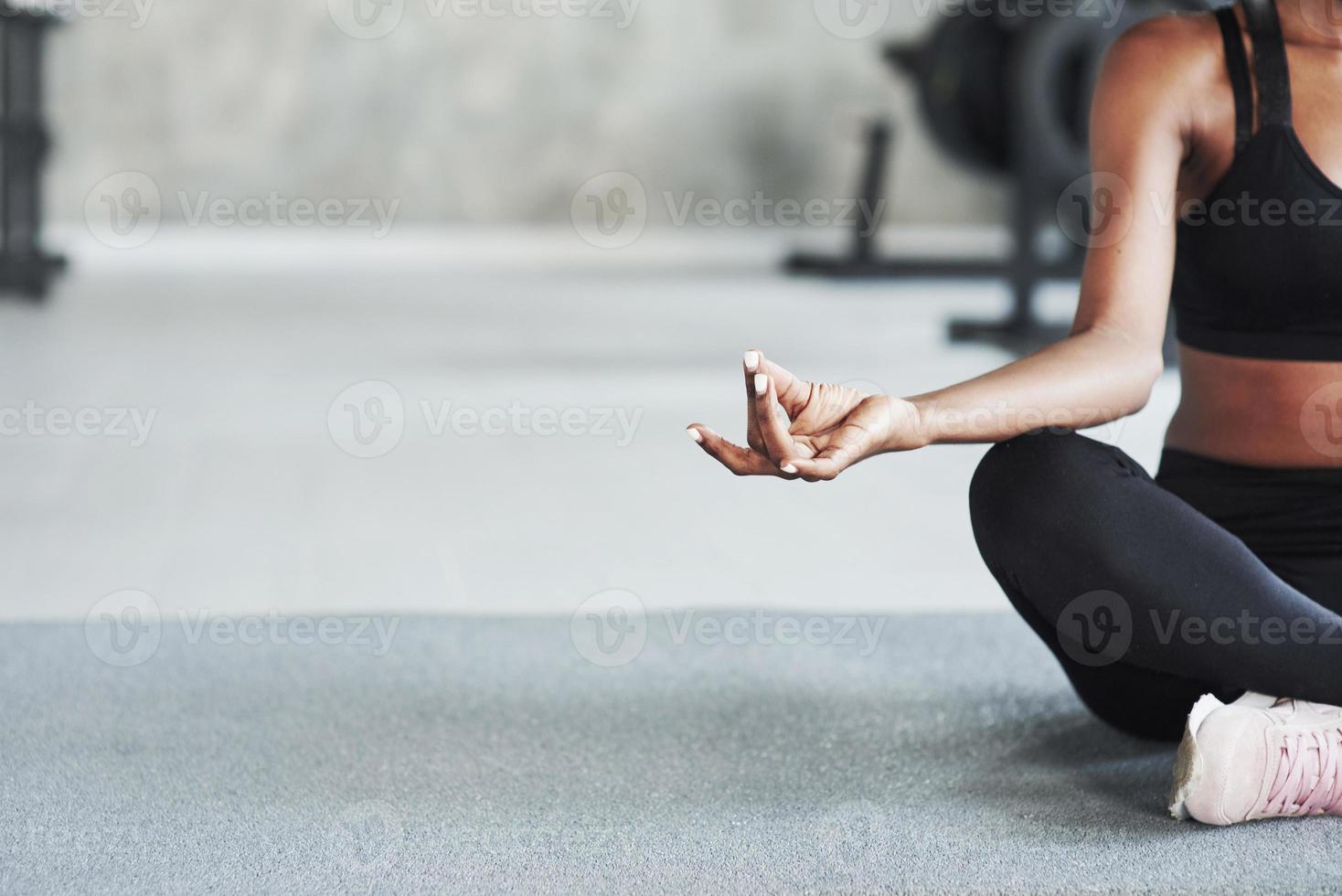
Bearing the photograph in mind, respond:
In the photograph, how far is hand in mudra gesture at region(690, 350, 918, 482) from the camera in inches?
35.8

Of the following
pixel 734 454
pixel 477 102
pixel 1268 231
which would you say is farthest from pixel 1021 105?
pixel 477 102

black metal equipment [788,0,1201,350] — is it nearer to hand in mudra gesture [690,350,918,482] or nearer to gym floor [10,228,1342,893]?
gym floor [10,228,1342,893]

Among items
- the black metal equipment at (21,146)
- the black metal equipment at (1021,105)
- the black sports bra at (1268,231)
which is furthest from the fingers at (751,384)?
the black metal equipment at (21,146)

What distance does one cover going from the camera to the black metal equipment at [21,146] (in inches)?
171

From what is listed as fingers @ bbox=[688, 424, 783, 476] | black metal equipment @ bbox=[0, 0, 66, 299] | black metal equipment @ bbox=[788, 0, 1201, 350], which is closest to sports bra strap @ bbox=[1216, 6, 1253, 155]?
fingers @ bbox=[688, 424, 783, 476]

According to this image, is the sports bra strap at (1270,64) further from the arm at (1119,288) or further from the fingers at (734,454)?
the fingers at (734,454)

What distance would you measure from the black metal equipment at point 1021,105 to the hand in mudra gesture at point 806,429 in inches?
107

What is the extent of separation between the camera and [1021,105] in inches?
146

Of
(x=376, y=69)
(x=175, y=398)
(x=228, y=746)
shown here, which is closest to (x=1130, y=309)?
(x=228, y=746)

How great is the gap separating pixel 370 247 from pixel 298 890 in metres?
5.63

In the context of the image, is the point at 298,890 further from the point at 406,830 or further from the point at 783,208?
the point at 783,208

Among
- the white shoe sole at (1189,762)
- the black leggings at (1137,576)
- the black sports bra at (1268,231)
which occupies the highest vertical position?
the black sports bra at (1268,231)

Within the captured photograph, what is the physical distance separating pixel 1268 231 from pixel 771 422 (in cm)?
41

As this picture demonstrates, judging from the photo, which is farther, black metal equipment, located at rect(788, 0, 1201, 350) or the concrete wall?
the concrete wall
